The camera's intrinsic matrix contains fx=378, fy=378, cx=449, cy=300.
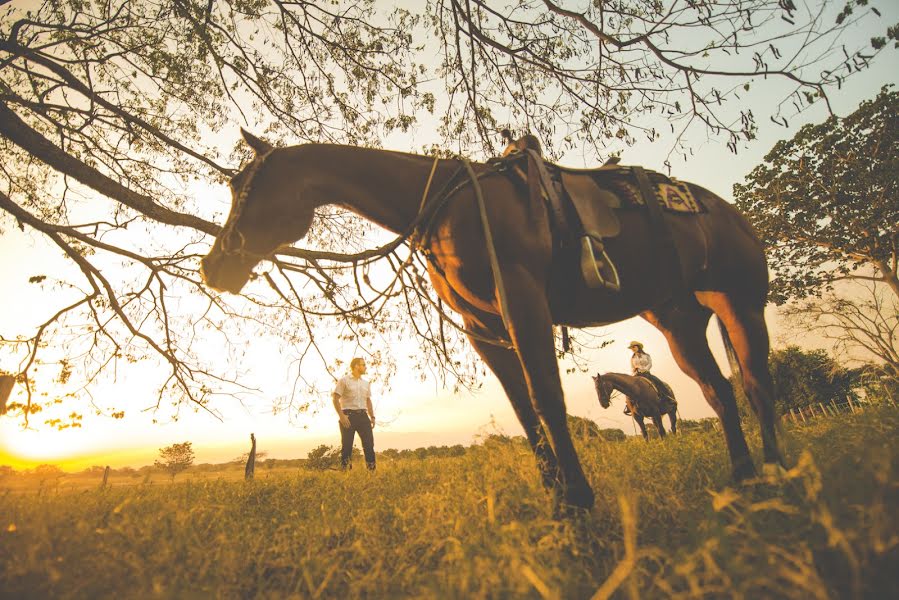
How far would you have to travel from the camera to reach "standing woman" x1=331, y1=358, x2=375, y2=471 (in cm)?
722

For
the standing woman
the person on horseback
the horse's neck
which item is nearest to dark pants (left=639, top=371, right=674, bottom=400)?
the person on horseback

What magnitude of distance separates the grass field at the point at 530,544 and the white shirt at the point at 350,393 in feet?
14.2

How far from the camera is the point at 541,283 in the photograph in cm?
227

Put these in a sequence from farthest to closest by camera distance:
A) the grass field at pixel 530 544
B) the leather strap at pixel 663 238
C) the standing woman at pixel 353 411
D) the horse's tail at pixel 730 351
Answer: the standing woman at pixel 353 411 → the horse's tail at pixel 730 351 → the leather strap at pixel 663 238 → the grass field at pixel 530 544

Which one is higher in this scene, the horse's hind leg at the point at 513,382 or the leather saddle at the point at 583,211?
the leather saddle at the point at 583,211

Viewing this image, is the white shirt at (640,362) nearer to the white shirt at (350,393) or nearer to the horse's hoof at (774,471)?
the white shirt at (350,393)

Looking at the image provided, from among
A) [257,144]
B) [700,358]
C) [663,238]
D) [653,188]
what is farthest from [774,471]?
[257,144]

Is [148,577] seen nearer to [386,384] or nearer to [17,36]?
[386,384]

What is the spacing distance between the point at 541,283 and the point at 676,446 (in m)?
3.05

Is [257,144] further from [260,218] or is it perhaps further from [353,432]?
[353,432]

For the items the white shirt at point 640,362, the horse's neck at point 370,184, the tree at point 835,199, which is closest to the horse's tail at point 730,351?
the horse's neck at point 370,184

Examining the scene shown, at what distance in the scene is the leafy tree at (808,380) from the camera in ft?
55.7

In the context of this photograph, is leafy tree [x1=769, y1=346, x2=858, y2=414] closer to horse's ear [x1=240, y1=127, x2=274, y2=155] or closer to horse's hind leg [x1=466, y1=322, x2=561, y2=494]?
horse's hind leg [x1=466, y1=322, x2=561, y2=494]

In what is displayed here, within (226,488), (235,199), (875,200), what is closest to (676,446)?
(235,199)
